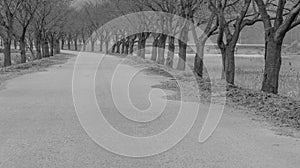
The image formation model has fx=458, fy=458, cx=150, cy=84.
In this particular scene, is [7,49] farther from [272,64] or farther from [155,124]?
[155,124]

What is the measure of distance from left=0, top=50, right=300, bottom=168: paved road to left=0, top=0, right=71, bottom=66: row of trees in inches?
732

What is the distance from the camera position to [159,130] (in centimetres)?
800

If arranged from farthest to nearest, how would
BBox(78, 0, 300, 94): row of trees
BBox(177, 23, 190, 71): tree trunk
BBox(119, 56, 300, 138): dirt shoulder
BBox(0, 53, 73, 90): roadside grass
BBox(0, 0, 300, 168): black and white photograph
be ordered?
BBox(177, 23, 190, 71): tree trunk
BBox(0, 53, 73, 90): roadside grass
BBox(78, 0, 300, 94): row of trees
BBox(119, 56, 300, 138): dirt shoulder
BBox(0, 0, 300, 168): black and white photograph

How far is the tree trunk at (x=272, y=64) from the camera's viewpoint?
13.7 m

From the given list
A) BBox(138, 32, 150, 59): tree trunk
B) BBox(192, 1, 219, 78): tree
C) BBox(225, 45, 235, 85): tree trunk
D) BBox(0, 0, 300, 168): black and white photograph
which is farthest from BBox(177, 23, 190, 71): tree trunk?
BBox(138, 32, 150, 59): tree trunk

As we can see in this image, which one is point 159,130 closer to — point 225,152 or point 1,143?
point 225,152

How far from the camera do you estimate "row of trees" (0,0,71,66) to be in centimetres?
2788

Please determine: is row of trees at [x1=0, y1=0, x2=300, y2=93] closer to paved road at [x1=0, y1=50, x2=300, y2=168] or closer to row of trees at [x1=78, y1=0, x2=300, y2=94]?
row of trees at [x1=78, y1=0, x2=300, y2=94]

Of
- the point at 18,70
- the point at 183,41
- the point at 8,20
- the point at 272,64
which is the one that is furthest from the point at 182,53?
the point at 272,64

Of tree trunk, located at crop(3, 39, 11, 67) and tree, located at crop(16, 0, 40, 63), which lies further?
tree, located at crop(16, 0, 40, 63)

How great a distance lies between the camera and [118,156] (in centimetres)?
605

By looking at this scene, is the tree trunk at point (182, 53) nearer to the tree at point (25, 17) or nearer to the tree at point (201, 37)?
the tree at point (201, 37)

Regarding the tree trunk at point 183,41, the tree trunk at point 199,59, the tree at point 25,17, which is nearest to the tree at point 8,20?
the tree at point 25,17

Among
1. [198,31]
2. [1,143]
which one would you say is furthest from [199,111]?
[198,31]
